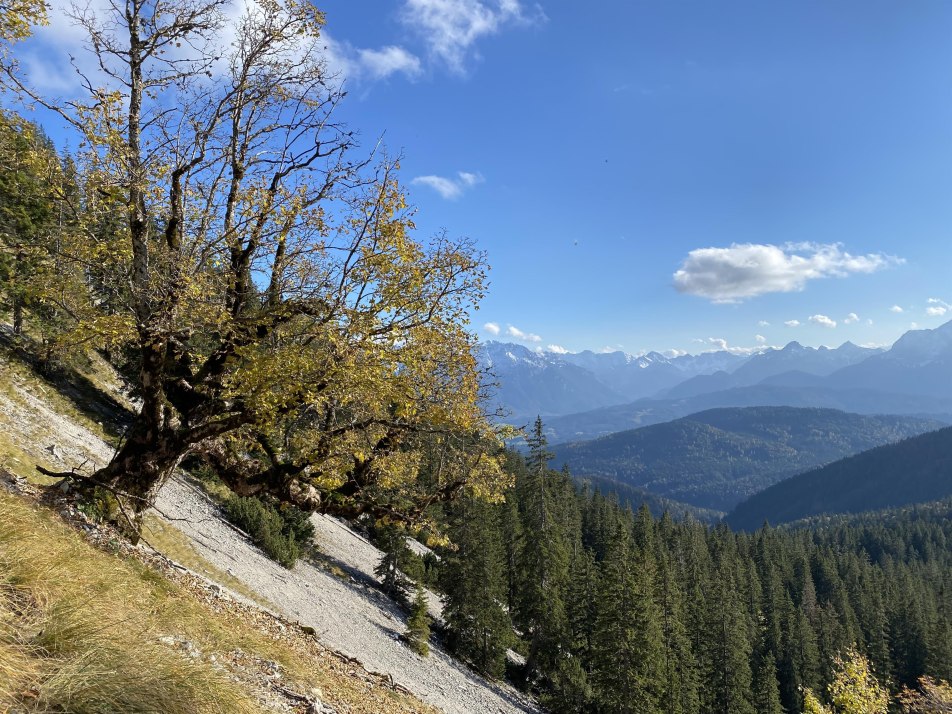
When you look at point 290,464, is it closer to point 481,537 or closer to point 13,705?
point 13,705

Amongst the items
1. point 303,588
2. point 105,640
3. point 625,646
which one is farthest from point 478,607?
point 105,640

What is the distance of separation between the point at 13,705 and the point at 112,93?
27.9 feet

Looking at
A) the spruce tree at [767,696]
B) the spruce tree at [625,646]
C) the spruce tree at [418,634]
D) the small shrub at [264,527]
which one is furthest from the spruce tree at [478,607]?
the spruce tree at [767,696]

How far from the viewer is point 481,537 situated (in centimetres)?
4188

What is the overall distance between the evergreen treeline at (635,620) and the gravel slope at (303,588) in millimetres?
4798

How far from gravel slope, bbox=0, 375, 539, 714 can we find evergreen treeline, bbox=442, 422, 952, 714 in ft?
15.7

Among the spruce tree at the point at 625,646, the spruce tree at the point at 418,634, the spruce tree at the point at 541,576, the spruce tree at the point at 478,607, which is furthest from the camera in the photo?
the spruce tree at the point at 541,576

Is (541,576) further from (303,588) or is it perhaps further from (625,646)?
(303,588)

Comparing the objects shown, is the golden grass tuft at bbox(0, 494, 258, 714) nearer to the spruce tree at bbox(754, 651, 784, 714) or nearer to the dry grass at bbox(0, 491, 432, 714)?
the dry grass at bbox(0, 491, 432, 714)

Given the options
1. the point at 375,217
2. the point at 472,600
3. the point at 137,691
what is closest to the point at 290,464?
the point at 375,217

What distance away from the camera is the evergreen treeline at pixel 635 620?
1479 inches

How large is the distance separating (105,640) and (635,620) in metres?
38.6

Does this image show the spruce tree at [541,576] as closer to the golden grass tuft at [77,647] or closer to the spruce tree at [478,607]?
the spruce tree at [478,607]

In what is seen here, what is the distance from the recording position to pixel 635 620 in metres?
36.7
